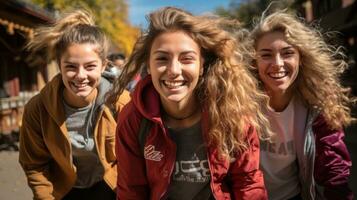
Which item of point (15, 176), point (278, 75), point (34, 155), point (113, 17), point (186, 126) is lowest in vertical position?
point (15, 176)

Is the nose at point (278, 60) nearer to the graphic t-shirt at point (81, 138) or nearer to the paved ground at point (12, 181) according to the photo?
the graphic t-shirt at point (81, 138)

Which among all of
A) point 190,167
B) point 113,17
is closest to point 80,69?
point 190,167

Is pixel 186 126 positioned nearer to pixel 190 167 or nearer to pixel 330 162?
pixel 190 167

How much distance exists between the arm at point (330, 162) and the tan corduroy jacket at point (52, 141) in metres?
1.19

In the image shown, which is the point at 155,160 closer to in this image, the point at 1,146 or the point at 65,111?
the point at 65,111

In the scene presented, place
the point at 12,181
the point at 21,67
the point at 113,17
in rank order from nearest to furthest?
the point at 12,181, the point at 21,67, the point at 113,17

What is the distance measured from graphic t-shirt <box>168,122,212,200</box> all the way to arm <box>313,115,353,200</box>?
74cm

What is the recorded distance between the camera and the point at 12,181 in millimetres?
6543

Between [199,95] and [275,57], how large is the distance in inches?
23.4

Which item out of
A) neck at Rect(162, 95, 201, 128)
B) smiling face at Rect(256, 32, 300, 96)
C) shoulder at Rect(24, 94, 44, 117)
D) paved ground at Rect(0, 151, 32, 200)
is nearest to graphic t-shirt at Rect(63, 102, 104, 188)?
shoulder at Rect(24, 94, 44, 117)

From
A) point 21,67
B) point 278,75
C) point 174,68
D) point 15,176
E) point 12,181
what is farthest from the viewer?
point 21,67

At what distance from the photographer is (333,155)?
251cm

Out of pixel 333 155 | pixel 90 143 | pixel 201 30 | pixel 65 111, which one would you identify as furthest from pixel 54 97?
pixel 333 155

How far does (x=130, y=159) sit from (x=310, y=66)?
1270 mm
